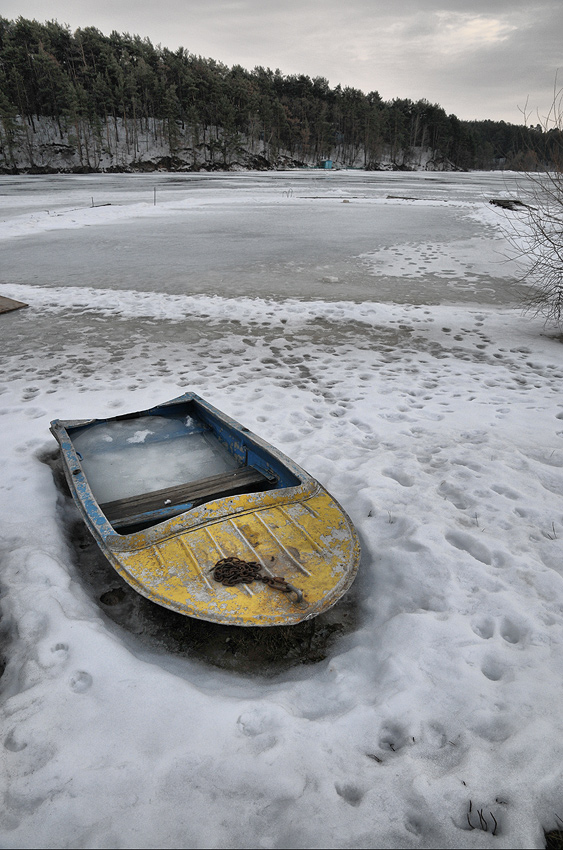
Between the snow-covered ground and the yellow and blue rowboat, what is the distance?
306mm

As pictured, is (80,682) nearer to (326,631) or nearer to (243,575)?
(243,575)

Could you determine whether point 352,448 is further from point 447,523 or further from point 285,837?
point 285,837

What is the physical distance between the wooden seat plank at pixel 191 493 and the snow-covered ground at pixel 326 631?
0.35 meters

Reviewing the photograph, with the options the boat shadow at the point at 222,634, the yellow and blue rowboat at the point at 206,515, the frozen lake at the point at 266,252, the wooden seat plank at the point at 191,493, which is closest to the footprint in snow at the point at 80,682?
the boat shadow at the point at 222,634

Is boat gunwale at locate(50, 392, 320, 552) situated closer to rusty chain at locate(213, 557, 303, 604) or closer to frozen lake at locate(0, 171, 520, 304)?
rusty chain at locate(213, 557, 303, 604)

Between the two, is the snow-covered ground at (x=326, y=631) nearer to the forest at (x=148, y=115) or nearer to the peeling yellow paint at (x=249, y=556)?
the peeling yellow paint at (x=249, y=556)

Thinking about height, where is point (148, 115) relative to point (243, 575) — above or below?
above

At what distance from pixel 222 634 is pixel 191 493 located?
40.2 inches

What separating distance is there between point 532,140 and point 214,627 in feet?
20.5

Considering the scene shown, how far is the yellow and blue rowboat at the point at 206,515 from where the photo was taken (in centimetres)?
237

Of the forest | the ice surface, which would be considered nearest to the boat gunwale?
the ice surface

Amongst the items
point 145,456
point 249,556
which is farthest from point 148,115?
point 249,556

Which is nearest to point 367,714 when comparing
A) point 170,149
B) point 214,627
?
point 214,627

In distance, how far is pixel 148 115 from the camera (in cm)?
7200
